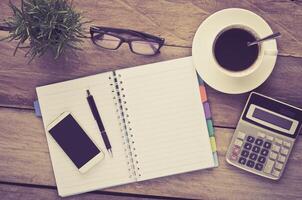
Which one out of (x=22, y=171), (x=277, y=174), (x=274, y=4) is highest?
(x=274, y=4)

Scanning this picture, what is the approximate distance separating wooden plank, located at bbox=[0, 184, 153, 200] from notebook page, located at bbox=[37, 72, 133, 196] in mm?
20

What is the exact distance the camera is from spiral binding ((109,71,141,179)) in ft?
3.13

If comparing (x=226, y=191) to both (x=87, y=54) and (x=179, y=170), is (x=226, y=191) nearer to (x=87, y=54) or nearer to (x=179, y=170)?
(x=179, y=170)

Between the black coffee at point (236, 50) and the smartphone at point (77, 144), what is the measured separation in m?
0.32

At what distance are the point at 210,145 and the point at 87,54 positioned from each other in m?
0.32

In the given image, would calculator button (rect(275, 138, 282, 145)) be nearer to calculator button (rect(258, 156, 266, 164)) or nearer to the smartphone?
calculator button (rect(258, 156, 266, 164))

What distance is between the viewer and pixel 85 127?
0.96m

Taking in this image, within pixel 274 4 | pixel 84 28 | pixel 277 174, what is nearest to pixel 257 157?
pixel 277 174

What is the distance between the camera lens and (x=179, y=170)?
96 centimetres

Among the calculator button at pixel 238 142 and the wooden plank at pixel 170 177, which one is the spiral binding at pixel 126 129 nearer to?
the wooden plank at pixel 170 177

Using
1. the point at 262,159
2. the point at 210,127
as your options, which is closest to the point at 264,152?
the point at 262,159

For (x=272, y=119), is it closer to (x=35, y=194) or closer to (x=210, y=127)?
(x=210, y=127)

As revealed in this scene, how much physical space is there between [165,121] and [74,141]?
0.64 ft

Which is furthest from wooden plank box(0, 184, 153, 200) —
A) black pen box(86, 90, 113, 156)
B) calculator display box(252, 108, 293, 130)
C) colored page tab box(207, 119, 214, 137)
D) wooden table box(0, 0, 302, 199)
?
calculator display box(252, 108, 293, 130)
